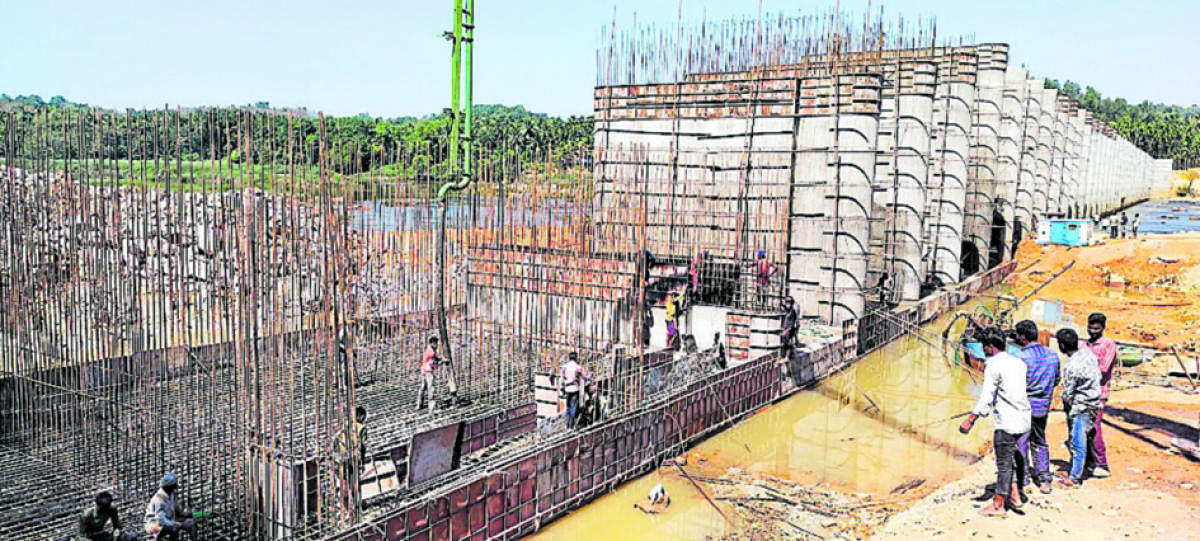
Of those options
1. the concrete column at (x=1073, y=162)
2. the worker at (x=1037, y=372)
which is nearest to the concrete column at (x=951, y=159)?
the worker at (x=1037, y=372)

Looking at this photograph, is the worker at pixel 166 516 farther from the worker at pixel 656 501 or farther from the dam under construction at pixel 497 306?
the worker at pixel 656 501

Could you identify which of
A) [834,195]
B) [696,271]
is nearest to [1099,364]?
[696,271]

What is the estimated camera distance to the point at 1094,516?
6434 millimetres

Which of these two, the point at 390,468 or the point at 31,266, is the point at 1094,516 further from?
the point at 31,266

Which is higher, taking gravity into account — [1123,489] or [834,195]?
[834,195]

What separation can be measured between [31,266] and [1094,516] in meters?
10.6

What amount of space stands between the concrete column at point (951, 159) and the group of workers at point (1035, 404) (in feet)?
46.6

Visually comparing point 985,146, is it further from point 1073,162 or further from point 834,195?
point 1073,162

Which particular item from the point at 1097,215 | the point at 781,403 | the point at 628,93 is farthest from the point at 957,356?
the point at 1097,215

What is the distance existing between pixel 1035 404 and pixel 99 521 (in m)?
7.06

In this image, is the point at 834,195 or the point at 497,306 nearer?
the point at 497,306

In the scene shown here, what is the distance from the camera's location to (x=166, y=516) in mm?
5957

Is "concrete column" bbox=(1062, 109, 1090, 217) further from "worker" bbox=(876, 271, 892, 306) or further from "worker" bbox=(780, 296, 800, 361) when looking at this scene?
"worker" bbox=(780, 296, 800, 361)

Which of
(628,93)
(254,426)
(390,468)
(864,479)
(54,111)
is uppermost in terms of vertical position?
(628,93)
